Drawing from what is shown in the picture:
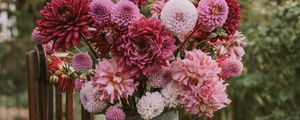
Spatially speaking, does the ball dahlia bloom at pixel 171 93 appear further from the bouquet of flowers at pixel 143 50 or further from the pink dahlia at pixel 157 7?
the pink dahlia at pixel 157 7

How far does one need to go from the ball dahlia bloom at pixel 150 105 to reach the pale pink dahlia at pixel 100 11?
0.16 m

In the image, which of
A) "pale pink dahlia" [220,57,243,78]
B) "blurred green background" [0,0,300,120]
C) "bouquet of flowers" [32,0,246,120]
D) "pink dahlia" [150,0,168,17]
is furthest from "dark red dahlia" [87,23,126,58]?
"blurred green background" [0,0,300,120]

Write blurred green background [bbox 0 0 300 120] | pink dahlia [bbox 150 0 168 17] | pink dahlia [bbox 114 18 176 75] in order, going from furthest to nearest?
blurred green background [bbox 0 0 300 120], pink dahlia [bbox 150 0 168 17], pink dahlia [bbox 114 18 176 75]

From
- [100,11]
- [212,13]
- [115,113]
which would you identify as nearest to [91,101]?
[115,113]

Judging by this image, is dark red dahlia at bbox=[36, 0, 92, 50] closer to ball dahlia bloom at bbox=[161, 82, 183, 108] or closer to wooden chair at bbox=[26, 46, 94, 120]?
ball dahlia bloom at bbox=[161, 82, 183, 108]

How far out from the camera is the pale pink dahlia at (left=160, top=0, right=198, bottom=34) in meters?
1.00

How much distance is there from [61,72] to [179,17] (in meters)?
0.28

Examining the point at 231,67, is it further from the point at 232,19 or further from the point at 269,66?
the point at 269,66

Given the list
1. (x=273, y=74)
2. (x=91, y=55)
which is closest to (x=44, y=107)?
(x=91, y=55)

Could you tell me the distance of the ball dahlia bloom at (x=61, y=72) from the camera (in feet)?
3.75

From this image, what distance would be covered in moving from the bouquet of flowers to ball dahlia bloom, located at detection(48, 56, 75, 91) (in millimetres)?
70

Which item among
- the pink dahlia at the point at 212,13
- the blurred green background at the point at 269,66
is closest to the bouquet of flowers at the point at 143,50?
the pink dahlia at the point at 212,13

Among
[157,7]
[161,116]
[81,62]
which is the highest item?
[157,7]

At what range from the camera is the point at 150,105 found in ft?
3.32
